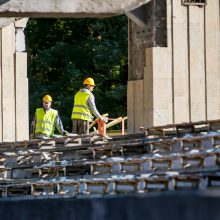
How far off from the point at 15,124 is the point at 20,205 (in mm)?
24576

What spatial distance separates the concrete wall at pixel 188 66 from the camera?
37156 millimetres

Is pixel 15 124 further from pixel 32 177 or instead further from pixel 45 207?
pixel 45 207

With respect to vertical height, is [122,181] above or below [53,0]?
below

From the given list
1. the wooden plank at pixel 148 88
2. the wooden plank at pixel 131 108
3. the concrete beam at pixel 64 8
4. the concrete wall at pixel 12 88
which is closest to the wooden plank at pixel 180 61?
the wooden plank at pixel 148 88

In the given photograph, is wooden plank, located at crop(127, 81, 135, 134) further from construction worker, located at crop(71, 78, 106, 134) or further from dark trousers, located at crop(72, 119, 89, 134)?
construction worker, located at crop(71, 78, 106, 134)

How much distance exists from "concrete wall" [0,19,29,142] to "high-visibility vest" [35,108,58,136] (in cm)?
434

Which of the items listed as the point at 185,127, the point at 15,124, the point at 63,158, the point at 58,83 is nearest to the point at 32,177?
the point at 63,158

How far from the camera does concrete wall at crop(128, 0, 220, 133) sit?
37156 millimetres

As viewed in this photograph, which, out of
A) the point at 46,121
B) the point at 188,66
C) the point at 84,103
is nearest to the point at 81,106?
the point at 84,103

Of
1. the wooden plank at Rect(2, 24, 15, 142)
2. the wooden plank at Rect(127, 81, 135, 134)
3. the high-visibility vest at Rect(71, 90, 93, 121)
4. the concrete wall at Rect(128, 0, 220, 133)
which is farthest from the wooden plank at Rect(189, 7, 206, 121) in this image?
the wooden plank at Rect(2, 24, 15, 142)

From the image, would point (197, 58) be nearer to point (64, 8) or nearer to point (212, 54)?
point (212, 54)

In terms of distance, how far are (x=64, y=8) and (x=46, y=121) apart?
13462 mm

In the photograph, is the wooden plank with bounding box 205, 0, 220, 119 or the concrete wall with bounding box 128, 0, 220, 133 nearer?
the concrete wall with bounding box 128, 0, 220, 133

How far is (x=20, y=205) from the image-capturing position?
54.2ft
